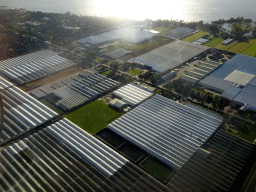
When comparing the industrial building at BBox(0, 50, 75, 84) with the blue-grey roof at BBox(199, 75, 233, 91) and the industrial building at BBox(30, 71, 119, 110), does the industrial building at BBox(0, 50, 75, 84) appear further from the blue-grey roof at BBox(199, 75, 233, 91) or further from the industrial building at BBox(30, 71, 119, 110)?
the blue-grey roof at BBox(199, 75, 233, 91)

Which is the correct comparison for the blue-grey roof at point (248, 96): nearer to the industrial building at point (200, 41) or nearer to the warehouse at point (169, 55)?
the warehouse at point (169, 55)

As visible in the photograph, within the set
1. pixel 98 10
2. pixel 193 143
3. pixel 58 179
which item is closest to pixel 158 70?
pixel 193 143

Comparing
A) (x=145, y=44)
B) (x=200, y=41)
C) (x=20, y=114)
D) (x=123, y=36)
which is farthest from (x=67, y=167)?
(x=200, y=41)

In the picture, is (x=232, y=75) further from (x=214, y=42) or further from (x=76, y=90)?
(x=76, y=90)

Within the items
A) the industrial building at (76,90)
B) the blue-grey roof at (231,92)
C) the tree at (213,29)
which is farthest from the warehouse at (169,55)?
the tree at (213,29)

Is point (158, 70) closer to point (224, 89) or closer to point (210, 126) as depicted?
point (224, 89)

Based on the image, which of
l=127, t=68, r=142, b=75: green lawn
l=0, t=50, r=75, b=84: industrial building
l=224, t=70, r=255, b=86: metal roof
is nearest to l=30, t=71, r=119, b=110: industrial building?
l=0, t=50, r=75, b=84: industrial building
